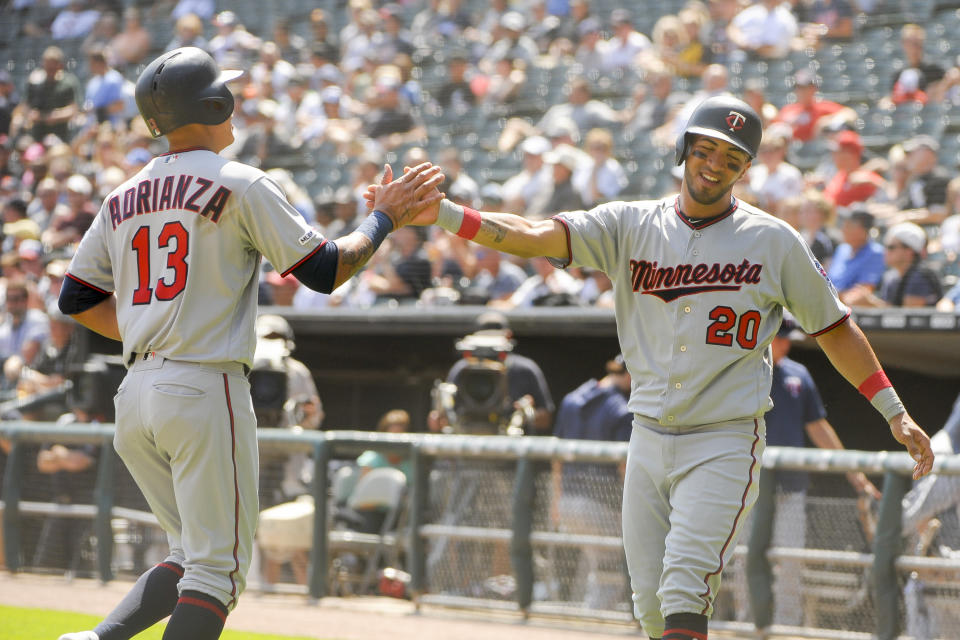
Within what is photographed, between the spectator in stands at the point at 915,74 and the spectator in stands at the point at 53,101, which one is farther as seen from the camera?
the spectator in stands at the point at 53,101

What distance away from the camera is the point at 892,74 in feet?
34.8

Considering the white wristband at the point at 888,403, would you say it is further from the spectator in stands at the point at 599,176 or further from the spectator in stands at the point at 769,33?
the spectator in stands at the point at 769,33

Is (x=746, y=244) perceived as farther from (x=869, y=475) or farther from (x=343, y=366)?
(x=343, y=366)

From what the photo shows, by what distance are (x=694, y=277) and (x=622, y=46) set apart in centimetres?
880

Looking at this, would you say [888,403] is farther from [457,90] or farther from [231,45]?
[231,45]

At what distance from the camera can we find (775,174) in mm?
9094

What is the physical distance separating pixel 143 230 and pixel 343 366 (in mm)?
6449

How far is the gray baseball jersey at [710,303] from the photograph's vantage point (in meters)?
3.55

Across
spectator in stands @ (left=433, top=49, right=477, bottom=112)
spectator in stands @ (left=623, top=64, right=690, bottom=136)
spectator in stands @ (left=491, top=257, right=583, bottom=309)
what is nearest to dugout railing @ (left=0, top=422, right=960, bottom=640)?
spectator in stands @ (left=491, top=257, right=583, bottom=309)

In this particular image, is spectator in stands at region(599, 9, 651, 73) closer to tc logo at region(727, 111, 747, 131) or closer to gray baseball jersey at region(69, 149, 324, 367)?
tc logo at region(727, 111, 747, 131)

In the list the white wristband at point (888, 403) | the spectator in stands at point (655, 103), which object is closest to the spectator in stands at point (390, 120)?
the spectator in stands at point (655, 103)

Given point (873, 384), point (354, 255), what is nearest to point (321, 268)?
point (354, 255)

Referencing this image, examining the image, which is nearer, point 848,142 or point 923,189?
point 923,189

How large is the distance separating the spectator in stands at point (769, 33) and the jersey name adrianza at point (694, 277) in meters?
8.03
